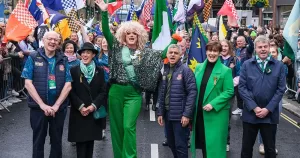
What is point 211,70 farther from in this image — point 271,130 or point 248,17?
point 248,17

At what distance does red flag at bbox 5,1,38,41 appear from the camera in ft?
40.8

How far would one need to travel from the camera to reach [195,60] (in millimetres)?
9211

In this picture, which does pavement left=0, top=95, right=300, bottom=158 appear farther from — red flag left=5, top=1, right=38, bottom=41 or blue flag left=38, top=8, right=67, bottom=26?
blue flag left=38, top=8, right=67, bottom=26

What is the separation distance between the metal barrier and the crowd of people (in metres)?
6.20

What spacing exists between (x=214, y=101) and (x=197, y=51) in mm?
2644

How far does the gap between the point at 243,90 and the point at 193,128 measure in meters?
0.84

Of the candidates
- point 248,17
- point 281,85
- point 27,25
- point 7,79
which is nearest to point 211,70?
point 281,85

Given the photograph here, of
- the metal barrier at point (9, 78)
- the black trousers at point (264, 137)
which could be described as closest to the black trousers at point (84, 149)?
the black trousers at point (264, 137)

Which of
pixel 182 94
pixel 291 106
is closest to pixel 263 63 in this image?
pixel 182 94

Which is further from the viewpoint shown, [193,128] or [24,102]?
[24,102]

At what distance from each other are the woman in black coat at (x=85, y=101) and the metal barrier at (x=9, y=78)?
6167 millimetres

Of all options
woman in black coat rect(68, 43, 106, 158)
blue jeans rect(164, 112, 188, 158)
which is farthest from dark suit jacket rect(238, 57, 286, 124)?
woman in black coat rect(68, 43, 106, 158)

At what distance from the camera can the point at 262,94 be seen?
675 centimetres

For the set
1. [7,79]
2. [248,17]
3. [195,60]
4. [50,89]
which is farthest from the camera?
[248,17]
